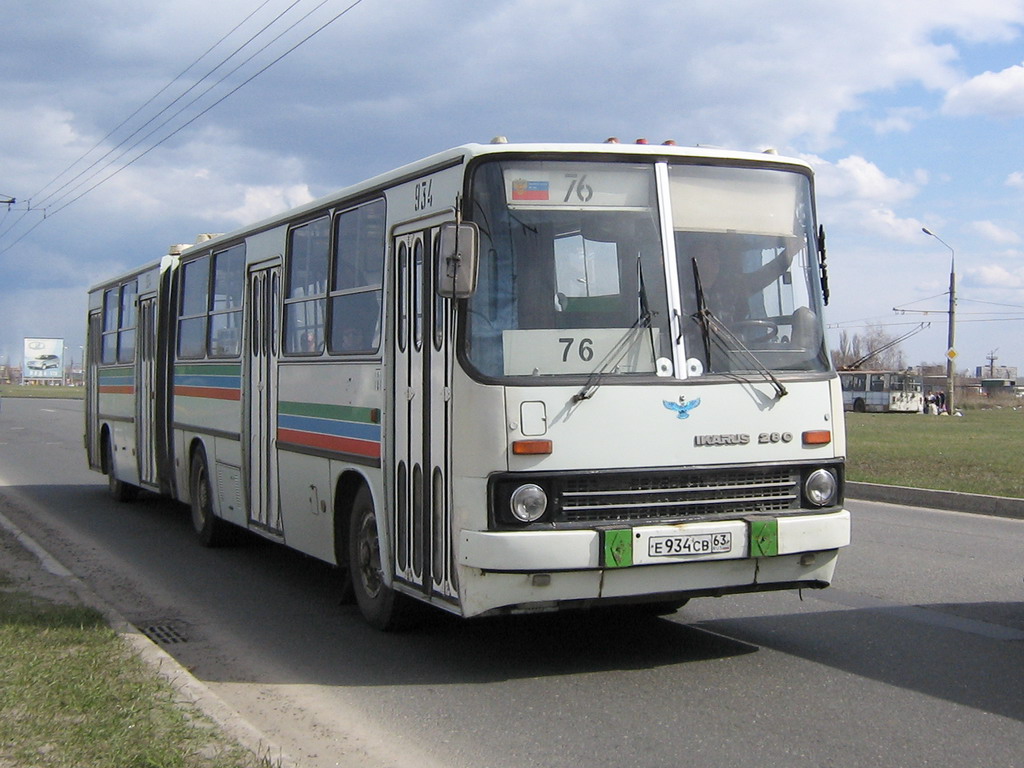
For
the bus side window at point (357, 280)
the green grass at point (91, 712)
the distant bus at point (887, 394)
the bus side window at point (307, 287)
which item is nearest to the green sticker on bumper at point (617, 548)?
the green grass at point (91, 712)

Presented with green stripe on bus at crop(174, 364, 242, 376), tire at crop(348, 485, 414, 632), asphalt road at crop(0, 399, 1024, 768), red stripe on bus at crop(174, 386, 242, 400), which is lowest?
asphalt road at crop(0, 399, 1024, 768)

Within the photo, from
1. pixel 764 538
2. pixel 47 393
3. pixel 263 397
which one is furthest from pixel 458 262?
pixel 47 393

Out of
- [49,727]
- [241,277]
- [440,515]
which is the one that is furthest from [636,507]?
[241,277]

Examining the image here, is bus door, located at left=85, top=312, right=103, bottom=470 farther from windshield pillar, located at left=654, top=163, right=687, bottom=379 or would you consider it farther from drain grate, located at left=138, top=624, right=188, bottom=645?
windshield pillar, located at left=654, top=163, right=687, bottom=379

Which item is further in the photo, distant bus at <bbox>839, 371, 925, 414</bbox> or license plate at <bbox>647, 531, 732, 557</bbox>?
distant bus at <bbox>839, 371, 925, 414</bbox>

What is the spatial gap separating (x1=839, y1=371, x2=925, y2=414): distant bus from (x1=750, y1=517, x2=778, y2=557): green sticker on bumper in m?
72.9

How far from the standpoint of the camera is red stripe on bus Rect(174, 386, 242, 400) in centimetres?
1095

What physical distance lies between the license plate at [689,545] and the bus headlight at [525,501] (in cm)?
62

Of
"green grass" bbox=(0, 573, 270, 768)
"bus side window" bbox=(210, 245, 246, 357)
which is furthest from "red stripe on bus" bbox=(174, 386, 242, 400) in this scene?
"green grass" bbox=(0, 573, 270, 768)

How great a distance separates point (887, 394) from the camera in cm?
7806

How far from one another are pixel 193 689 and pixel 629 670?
2.34m

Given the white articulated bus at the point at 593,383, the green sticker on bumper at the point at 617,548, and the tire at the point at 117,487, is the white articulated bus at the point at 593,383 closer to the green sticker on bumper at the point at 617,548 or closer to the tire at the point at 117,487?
the green sticker on bumper at the point at 617,548

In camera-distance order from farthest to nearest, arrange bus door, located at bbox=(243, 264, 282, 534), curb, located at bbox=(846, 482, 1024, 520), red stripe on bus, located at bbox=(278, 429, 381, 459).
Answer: curb, located at bbox=(846, 482, 1024, 520) → bus door, located at bbox=(243, 264, 282, 534) → red stripe on bus, located at bbox=(278, 429, 381, 459)

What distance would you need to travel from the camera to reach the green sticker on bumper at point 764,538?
21.6 feet
